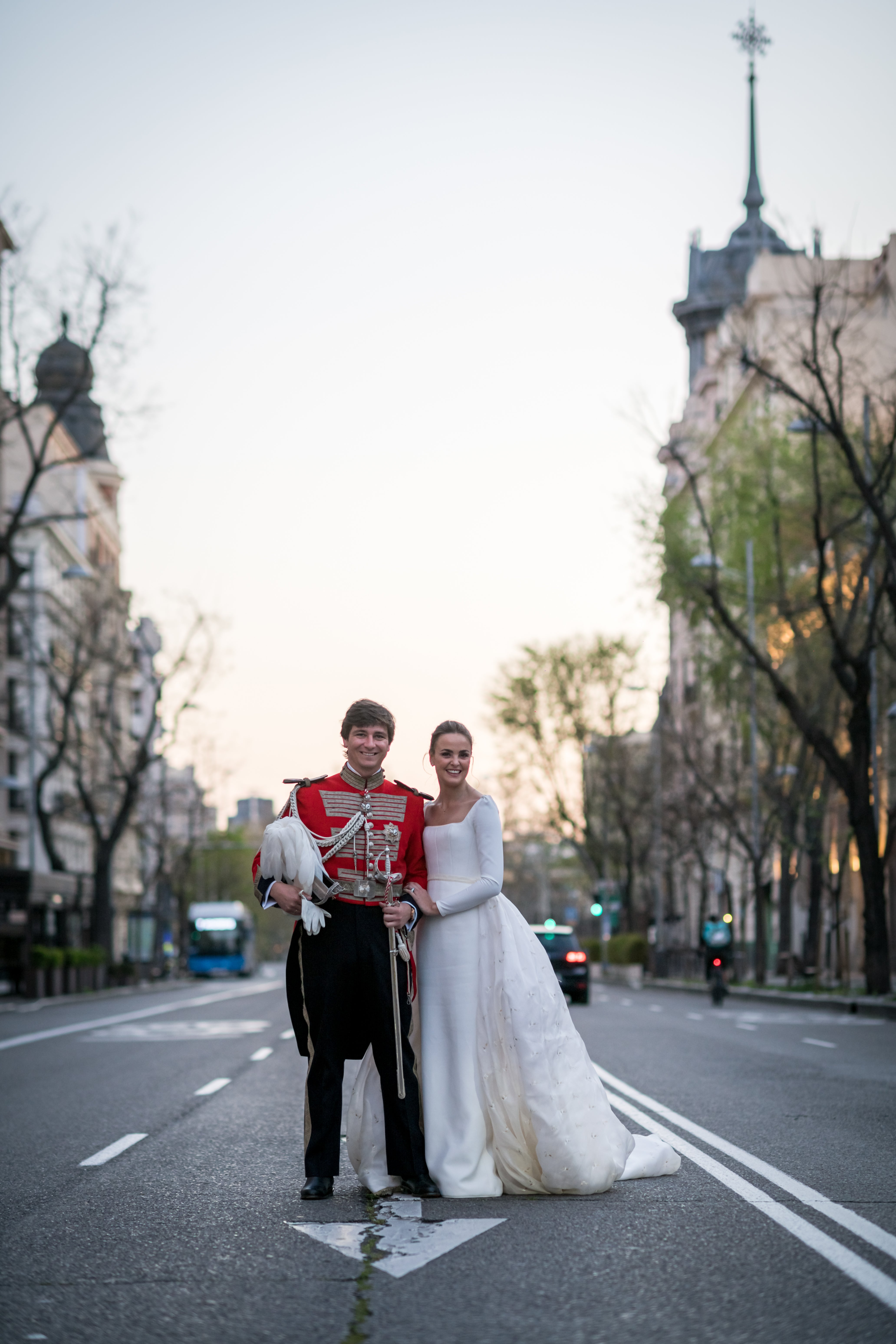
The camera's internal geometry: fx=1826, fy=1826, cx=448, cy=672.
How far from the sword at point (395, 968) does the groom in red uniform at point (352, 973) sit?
0.5 inches

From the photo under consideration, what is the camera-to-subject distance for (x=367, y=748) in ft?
24.4

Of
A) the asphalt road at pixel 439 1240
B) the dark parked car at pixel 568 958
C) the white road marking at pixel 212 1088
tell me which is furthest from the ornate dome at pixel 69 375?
the asphalt road at pixel 439 1240

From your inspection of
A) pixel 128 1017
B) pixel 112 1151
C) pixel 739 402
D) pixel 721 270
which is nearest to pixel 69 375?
pixel 128 1017

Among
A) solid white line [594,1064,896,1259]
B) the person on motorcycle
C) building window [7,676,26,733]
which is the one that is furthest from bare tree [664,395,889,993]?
building window [7,676,26,733]

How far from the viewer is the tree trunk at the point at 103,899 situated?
48.3 meters

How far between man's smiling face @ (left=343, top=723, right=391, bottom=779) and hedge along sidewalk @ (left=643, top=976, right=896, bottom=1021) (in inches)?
798

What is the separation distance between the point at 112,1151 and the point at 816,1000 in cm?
2412

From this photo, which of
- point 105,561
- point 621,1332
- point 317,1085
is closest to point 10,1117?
point 317,1085

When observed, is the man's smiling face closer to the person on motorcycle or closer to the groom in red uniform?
the groom in red uniform

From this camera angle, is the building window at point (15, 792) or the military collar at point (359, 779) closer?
the military collar at point (359, 779)

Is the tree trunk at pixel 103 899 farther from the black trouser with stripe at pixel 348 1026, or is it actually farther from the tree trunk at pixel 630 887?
the black trouser with stripe at pixel 348 1026

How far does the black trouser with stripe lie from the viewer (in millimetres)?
7309

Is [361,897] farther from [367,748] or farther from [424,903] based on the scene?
[367,748]

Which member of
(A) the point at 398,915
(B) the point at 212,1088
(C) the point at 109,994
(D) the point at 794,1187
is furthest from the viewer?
(C) the point at 109,994
